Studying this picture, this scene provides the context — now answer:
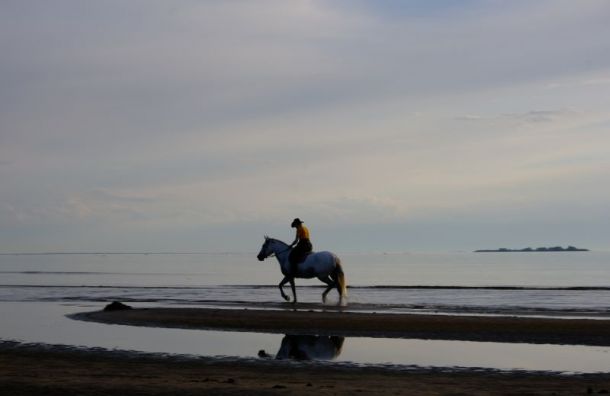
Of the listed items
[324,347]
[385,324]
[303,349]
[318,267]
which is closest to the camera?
[303,349]

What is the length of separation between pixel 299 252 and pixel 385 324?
9.38m

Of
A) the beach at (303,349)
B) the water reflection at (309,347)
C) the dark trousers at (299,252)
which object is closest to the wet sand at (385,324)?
the beach at (303,349)

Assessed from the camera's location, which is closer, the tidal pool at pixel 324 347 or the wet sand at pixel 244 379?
the wet sand at pixel 244 379

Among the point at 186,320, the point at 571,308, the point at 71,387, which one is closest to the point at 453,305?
the point at 571,308

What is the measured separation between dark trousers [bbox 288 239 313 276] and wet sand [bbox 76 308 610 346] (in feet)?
17.4

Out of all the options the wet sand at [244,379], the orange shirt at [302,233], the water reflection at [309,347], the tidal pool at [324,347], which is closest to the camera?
the wet sand at [244,379]

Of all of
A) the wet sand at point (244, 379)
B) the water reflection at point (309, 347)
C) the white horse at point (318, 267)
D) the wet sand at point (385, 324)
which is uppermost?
the white horse at point (318, 267)

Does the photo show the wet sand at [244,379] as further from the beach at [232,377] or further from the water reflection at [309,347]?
the water reflection at [309,347]

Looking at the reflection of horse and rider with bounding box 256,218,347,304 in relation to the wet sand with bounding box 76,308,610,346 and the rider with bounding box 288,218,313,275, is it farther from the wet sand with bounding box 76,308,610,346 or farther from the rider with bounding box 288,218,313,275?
the wet sand with bounding box 76,308,610,346

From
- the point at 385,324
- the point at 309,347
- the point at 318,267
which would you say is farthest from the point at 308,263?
the point at 309,347

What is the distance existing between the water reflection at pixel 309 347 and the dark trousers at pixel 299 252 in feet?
35.2

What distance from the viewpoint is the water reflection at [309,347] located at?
16891 millimetres

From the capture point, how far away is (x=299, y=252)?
32.0 m

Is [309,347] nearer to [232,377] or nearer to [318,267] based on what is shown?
[232,377]
